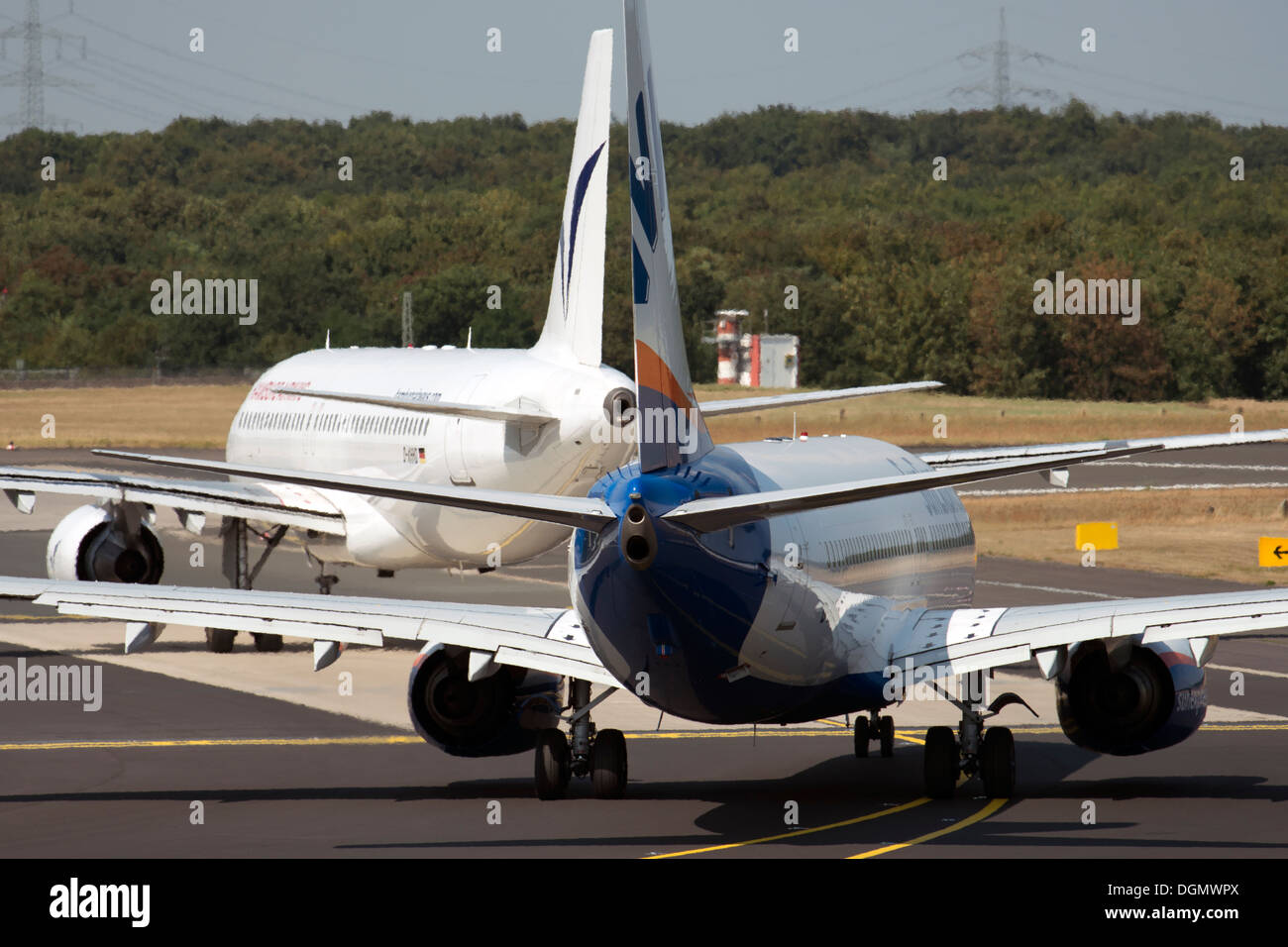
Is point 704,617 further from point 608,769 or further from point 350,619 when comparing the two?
point 350,619

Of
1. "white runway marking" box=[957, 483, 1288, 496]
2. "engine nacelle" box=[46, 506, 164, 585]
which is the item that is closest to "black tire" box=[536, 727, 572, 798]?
"engine nacelle" box=[46, 506, 164, 585]

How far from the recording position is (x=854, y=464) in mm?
27016

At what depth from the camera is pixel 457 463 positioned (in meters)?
39.0

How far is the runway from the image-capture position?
67.1 ft

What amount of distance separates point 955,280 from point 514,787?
135 m

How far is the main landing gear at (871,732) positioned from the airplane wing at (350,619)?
17.8ft

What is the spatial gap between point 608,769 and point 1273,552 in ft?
102

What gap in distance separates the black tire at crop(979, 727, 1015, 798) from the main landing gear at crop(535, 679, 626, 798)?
4.38 meters

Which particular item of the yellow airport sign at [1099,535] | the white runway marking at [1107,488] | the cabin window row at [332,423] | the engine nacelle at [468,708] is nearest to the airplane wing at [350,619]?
the engine nacelle at [468,708]

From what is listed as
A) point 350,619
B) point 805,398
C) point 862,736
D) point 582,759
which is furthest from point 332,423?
point 582,759

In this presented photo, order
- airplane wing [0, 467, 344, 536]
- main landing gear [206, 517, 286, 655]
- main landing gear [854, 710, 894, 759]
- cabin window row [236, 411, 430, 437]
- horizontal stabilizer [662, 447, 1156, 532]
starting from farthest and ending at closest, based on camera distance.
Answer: cabin window row [236, 411, 430, 437], main landing gear [206, 517, 286, 655], airplane wing [0, 467, 344, 536], main landing gear [854, 710, 894, 759], horizontal stabilizer [662, 447, 1156, 532]

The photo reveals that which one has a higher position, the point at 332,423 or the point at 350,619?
the point at 332,423

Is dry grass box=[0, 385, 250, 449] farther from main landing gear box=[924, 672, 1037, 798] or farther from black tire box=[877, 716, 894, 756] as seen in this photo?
main landing gear box=[924, 672, 1037, 798]
